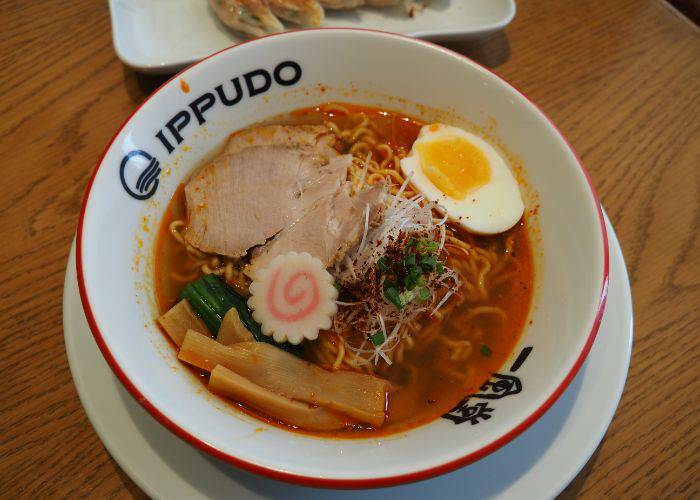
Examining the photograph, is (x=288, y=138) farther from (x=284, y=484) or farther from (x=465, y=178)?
A: (x=284, y=484)

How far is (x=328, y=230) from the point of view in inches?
64.4

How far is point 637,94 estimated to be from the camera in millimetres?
2244

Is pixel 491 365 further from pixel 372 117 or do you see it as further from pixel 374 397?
pixel 372 117

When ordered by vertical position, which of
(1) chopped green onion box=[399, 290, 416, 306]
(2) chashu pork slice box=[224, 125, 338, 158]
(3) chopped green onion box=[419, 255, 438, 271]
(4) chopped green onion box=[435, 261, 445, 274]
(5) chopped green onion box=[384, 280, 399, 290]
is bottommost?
(1) chopped green onion box=[399, 290, 416, 306]

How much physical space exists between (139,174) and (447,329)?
1053 mm

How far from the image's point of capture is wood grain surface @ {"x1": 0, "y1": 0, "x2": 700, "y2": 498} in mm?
1434

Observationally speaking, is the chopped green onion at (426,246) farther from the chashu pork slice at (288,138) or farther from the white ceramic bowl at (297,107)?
the chashu pork slice at (288,138)

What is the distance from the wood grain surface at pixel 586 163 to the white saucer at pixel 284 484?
189mm

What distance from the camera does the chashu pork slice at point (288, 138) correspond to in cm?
178

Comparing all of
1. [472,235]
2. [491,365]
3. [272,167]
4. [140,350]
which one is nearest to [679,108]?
[472,235]

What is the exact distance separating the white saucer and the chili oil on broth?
0.53 ft

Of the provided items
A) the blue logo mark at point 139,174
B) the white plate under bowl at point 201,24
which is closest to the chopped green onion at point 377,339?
the blue logo mark at point 139,174

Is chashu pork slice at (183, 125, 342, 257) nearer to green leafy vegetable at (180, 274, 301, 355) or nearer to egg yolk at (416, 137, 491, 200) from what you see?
green leafy vegetable at (180, 274, 301, 355)

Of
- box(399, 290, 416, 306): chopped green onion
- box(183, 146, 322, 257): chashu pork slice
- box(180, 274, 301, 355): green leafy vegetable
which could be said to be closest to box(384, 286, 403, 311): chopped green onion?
box(399, 290, 416, 306): chopped green onion
